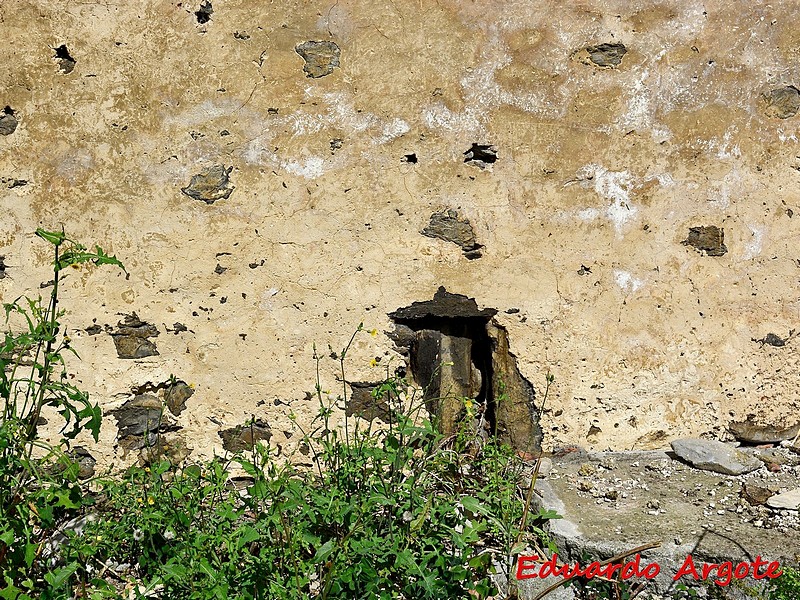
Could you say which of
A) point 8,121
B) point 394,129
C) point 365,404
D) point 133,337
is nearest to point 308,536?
point 365,404

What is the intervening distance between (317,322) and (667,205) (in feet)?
4.96

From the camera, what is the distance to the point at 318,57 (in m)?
3.18

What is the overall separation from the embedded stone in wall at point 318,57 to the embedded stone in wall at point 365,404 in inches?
49.4

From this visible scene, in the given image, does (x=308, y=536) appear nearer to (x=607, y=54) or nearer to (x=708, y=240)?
(x=708, y=240)

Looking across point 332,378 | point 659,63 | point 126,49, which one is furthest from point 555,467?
point 126,49

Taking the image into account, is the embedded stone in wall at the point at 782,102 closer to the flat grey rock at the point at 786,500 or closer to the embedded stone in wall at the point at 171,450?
the flat grey rock at the point at 786,500

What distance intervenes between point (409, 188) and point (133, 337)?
124 centimetres

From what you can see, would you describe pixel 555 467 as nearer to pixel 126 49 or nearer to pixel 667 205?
pixel 667 205

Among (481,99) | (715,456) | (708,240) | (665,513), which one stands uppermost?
(481,99)

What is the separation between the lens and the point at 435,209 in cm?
325

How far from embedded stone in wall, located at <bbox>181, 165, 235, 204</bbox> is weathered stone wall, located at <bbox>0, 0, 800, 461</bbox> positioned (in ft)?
0.04

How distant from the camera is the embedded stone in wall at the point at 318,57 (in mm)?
3172

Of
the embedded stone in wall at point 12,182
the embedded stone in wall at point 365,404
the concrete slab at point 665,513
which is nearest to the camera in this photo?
the concrete slab at point 665,513

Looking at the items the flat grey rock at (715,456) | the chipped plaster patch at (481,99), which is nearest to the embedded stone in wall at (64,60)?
the chipped plaster patch at (481,99)
